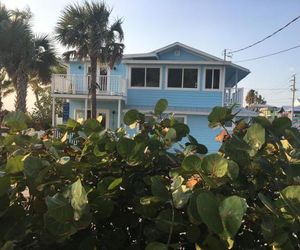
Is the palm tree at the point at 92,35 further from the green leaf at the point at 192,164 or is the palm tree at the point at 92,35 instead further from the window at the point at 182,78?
the green leaf at the point at 192,164

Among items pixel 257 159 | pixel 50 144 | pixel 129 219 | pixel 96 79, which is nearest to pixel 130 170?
pixel 129 219

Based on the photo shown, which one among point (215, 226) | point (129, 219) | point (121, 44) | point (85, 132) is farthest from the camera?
point (121, 44)

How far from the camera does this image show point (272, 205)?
1129 millimetres

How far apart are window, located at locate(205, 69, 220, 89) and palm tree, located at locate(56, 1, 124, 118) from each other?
5098 millimetres

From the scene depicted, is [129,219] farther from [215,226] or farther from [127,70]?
[127,70]

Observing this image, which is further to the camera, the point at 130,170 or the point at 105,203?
the point at 130,170

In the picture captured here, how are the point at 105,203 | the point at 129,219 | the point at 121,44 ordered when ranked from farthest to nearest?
the point at 121,44 → the point at 129,219 → the point at 105,203

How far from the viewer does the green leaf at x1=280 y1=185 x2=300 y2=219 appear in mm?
1091

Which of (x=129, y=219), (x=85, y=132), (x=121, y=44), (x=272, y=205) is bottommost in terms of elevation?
(x=129, y=219)

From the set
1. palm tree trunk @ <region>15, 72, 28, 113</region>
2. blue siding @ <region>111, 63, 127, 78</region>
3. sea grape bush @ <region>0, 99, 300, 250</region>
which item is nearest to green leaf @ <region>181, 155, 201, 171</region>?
sea grape bush @ <region>0, 99, 300, 250</region>

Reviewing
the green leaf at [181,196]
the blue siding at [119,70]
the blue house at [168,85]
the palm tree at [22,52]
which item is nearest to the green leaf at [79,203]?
the green leaf at [181,196]

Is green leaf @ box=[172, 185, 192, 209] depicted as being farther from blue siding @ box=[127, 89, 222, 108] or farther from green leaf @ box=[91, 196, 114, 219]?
blue siding @ box=[127, 89, 222, 108]

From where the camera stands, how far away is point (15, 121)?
1.55 meters

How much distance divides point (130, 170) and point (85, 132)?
0.22 m
